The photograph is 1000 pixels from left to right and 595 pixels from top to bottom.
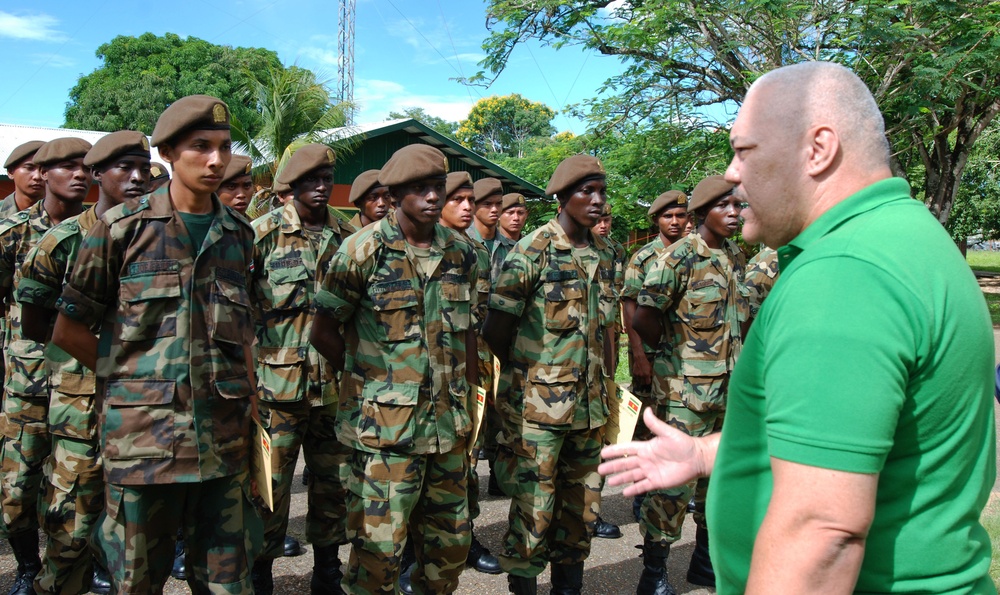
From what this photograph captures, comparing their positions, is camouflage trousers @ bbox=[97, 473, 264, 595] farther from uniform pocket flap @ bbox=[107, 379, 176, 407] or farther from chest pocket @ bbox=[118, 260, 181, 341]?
chest pocket @ bbox=[118, 260, 181, 341]

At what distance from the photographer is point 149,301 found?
9.91 ft

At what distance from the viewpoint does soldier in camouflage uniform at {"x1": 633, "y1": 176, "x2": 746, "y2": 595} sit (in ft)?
15.7

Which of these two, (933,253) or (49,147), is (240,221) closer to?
(49,147)

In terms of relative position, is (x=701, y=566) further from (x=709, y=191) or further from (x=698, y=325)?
(x=709, y=191)

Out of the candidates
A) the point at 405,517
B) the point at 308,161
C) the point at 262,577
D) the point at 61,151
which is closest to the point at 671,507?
the point at 405,517

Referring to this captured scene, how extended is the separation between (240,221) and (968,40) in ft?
36.3

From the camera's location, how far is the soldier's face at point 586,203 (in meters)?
Result: 4.54

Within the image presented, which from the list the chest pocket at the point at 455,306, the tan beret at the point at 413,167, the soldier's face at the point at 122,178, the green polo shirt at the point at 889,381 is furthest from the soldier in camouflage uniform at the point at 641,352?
the green polo shirt at the point at 889,381

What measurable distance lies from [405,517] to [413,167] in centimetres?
173

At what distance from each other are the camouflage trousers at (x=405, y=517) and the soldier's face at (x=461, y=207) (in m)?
2.58

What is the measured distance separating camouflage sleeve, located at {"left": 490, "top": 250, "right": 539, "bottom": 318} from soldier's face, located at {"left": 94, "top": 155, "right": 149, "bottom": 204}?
205cm

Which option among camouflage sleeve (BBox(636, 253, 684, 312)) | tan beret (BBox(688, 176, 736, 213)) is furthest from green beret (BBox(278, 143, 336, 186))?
tan beret (BBox(688, 176, 736, 213))

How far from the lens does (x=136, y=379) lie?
3.01 m

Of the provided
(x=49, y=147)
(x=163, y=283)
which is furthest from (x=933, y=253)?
(x=49, y=147)
